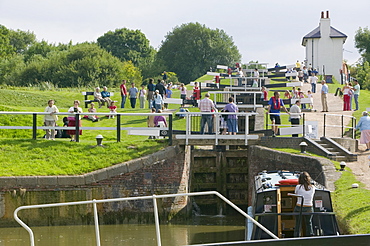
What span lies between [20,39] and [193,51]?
1379 inches

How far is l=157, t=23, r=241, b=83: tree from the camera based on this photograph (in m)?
97.6

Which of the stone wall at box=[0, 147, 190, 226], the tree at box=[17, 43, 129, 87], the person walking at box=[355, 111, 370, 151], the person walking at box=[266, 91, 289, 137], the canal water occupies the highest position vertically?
the tree at box=[17, 43, 129, 87]

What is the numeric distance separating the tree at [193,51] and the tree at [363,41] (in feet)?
58.9

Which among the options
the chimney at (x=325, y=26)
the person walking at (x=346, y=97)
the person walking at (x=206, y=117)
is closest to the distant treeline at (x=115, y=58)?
the chimney at (x=325, y=26)

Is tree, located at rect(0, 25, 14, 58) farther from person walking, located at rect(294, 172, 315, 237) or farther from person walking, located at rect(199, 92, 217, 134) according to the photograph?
person walking, located at rect(294, 172, 315, 237)

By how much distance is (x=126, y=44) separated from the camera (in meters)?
111

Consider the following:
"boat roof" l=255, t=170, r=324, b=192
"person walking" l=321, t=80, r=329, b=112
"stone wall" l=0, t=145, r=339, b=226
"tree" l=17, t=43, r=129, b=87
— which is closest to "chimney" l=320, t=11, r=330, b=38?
"tree" l=17, t=43, r=129, b=87

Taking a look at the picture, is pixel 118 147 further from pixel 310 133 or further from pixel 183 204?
pixel 310 133

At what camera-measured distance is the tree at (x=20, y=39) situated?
118125mm

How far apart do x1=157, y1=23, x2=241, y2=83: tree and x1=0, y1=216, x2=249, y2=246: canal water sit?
Result: 2957 inches

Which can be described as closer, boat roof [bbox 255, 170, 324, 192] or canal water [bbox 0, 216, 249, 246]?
boat roof [bbox 255, 170, 324, 192]

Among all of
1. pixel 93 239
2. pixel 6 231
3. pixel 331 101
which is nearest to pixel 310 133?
pixel 93 239

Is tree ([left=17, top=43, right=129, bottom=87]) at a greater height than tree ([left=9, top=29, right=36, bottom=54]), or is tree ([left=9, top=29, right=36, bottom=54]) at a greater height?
tree ([left=9, top=29, right=36, bottom=54])

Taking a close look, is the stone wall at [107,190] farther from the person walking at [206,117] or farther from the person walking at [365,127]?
the person walking at [365,127]
